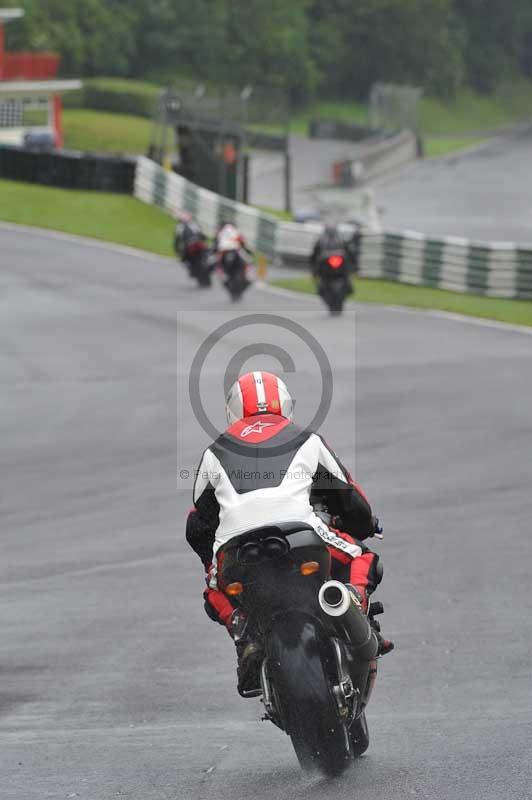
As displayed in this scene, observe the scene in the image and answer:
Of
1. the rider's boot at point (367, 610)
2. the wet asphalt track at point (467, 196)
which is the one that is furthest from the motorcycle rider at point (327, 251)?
the rider's boot at point (367, 610)

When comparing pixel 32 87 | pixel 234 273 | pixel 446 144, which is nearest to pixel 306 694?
pixel 234 273

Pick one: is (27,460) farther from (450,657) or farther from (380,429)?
(450,657)

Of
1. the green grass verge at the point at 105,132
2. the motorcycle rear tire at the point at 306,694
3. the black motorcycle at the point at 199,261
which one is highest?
the motorcycle rear tire at the point at 306,694

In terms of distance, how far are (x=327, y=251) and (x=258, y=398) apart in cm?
A: 1880

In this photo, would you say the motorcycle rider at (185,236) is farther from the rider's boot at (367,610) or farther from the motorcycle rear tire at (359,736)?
the motorcycle rear tire at (359,736)

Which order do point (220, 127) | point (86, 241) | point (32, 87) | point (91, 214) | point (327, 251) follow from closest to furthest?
point (327, 251)
point (86, 241)
point (91, 214)
point (220, 127)
point (32, 87)

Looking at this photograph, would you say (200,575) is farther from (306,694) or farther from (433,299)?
(433,299)

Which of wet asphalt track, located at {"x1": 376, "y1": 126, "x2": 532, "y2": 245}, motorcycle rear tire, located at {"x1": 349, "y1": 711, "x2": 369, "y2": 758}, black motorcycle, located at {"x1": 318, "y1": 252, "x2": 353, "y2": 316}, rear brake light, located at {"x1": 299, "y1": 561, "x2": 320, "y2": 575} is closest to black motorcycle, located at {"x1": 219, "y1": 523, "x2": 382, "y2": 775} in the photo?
rear brake light, located at {"x1": 299, "y1": 561, "x2": 320, "y2": 575}

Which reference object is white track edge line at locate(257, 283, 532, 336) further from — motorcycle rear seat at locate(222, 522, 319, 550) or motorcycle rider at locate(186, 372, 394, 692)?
motorcycle rear seat at locate(222, 522, 319, 550)

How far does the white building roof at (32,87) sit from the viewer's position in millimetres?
65562

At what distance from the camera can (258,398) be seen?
6.21 meters

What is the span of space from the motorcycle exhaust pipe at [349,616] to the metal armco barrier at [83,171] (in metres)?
37.4

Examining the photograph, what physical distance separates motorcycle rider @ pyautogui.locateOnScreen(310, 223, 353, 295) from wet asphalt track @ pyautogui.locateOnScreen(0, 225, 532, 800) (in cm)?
226

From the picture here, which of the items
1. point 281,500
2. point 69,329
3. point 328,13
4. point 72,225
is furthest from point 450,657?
point 328,13
